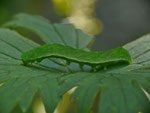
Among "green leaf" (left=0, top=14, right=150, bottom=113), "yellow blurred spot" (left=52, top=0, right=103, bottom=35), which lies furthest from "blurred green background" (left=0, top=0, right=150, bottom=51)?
"green leaf" (left=0, top=14, right=150, bottom=113)

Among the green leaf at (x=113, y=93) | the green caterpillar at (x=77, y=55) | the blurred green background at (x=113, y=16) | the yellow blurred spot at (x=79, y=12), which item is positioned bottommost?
the green leaf at (x=113, y=93)

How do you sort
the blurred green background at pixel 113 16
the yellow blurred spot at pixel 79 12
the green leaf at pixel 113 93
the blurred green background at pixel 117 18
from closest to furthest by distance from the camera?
the green leaf at pixel 113 93 < the yellow blurred spot at pixel 79 12 < the blurred green background at pixel 113 16 < the blurred green background at pixel 117 18

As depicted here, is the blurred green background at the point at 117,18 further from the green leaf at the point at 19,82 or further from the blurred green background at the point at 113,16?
the green leaf at the point at 19,82

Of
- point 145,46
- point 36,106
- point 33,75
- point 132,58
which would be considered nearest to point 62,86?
point 33,75

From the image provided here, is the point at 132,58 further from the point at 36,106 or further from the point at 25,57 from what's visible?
the point at 36,106

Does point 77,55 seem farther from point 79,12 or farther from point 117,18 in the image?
point 117,18

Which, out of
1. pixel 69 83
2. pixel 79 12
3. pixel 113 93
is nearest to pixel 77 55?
pixel 69 83

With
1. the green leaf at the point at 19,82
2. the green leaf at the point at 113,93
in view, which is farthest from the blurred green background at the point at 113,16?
the green leaf at the point at 113,93

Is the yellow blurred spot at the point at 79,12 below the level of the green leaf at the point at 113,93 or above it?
above
